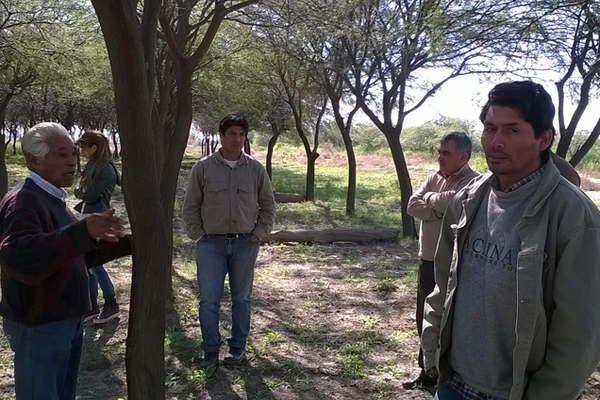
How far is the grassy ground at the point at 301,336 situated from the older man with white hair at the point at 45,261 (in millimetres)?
1615

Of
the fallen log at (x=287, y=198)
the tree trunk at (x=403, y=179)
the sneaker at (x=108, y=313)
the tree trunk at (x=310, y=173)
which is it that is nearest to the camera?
the sneaker at (x=108, y=313)

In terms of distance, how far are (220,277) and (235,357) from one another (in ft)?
2.15

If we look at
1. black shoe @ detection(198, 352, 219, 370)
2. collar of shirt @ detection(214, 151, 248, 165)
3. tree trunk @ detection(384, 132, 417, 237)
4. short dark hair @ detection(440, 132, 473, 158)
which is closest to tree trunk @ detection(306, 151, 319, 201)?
tree trunk @ detection(384, 132, 417, 237)

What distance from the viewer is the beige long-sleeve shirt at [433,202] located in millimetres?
3791

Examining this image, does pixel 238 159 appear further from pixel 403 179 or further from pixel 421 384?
pixel 403 179

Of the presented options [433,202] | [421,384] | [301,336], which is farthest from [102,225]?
[301,336]

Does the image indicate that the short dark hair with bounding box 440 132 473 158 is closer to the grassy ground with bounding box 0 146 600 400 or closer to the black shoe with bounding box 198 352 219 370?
the grassy ground with bounding box 0 146 600 400

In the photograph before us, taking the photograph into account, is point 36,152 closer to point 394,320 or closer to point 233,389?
point 233,389

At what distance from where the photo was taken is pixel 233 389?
415 centimetres

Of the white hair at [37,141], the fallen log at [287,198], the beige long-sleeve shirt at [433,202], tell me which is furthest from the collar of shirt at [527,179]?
the fallen log at [287,198]

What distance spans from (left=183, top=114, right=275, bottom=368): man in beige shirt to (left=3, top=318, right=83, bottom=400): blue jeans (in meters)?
1.75

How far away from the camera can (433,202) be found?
382cm

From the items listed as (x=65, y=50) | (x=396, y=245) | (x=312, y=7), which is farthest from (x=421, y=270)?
(x=65, y=50)

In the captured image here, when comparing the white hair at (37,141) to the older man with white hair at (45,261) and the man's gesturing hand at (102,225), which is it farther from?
the man's gesturing hand at (102,225)
